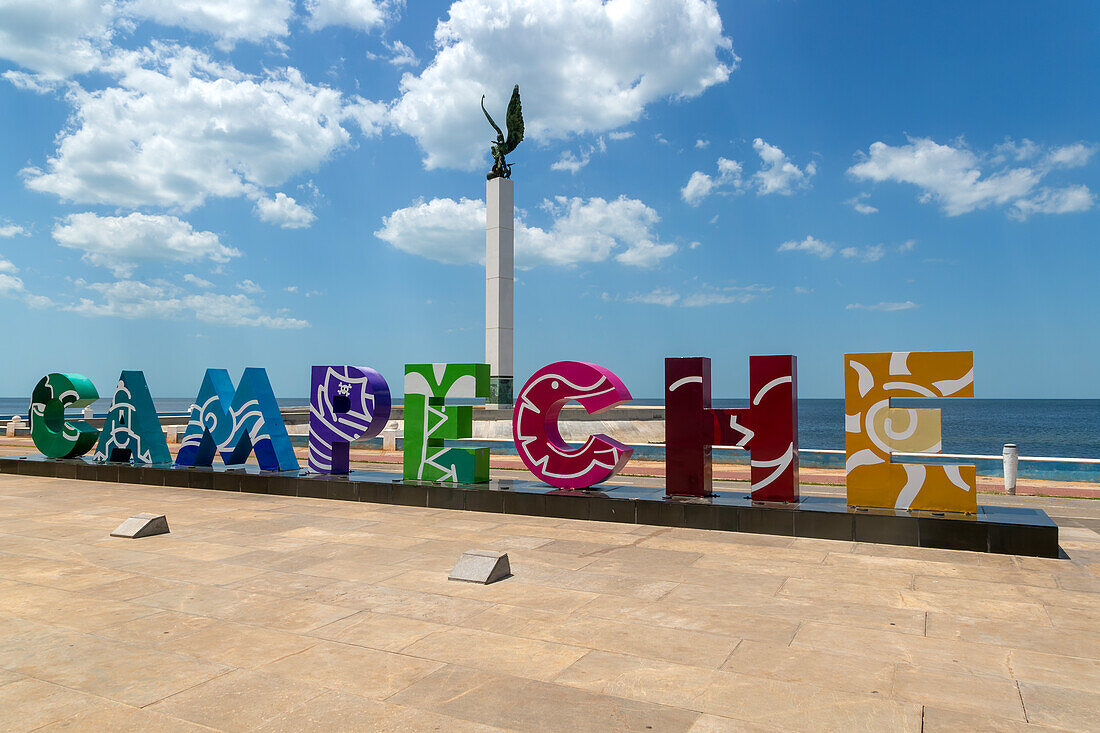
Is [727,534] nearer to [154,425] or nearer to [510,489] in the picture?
[510,489]

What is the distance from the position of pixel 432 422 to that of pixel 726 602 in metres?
8.15

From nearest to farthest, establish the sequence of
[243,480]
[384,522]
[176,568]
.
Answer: [176,568] < [384,522] < [243,480]

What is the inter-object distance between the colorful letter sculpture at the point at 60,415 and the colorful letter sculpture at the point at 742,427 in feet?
50.0

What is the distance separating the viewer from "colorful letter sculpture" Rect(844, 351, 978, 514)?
10266 millimetres

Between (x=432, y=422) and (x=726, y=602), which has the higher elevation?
(x=432, y=422)

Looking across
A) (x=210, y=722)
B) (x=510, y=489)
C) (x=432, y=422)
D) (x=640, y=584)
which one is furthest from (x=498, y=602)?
(x=432, y=422)

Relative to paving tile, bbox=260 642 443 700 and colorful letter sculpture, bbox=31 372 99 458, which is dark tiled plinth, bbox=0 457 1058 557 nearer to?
colorful letter sculpture, bbox=31 372 99 458

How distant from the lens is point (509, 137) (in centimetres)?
4166

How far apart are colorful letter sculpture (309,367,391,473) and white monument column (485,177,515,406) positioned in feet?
76.6

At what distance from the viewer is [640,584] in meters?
8.05

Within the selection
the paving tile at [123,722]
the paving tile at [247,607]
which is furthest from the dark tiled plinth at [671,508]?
the paving tile at [123,722]

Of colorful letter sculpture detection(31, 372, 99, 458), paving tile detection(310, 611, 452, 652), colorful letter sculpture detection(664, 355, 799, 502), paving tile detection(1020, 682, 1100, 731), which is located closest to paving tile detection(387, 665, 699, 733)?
paving tile detection(310, 611, 452, 652)

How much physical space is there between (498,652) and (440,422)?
851 centimetres

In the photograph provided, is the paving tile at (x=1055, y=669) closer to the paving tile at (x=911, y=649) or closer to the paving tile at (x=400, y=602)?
the paving tile at (x=911, y=649)
